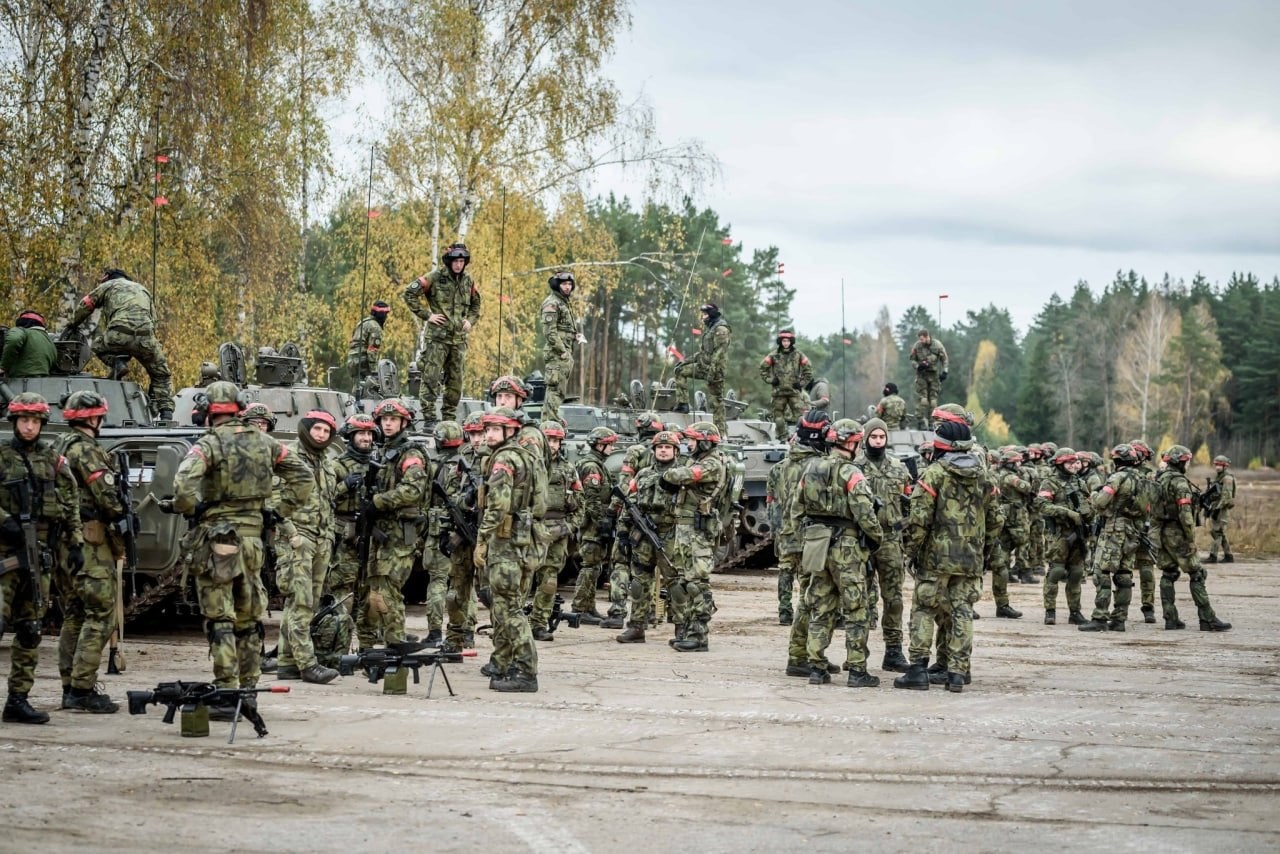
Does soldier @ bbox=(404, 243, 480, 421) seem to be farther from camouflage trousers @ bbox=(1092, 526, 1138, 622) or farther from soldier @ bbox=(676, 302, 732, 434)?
camouflage trousers @ bbox=(1092, 526, 1138, 622)

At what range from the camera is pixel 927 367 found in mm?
26562

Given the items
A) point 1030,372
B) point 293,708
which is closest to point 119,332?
point 293,708

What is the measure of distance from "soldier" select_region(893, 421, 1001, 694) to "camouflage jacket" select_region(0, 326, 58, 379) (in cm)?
890

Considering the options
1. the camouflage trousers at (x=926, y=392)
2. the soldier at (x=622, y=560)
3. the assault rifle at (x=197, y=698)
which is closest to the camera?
the assault rifle at (x=197, y=698)

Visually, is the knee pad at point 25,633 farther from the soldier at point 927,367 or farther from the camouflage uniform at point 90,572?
the soldier at point 927,367

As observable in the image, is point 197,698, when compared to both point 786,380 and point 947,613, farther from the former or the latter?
point 786,380

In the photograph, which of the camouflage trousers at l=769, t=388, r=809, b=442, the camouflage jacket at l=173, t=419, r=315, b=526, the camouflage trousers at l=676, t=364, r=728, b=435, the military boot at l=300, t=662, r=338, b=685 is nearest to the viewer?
the camouflage jacket at l=173, t=419, r=315, b=526

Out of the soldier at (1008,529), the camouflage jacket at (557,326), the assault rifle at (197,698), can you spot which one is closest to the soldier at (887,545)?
the soldier at (1008,529)

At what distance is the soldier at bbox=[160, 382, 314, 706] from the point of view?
8.97m

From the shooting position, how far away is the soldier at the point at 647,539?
1367 centimetres

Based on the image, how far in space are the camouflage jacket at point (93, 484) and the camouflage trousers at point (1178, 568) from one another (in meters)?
10.0

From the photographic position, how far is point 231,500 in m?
9.10

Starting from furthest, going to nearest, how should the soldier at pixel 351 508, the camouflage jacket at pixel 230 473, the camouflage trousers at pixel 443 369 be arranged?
1. the camouflage trousers at pixel 443 369
2. the soldier at pixel 351 508
3. the camouflage jacket at pixel 230 473

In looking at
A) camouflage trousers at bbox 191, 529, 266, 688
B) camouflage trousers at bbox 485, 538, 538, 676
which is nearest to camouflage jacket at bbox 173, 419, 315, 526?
camouflage trousers at bbox 191, 529, 266, 688
